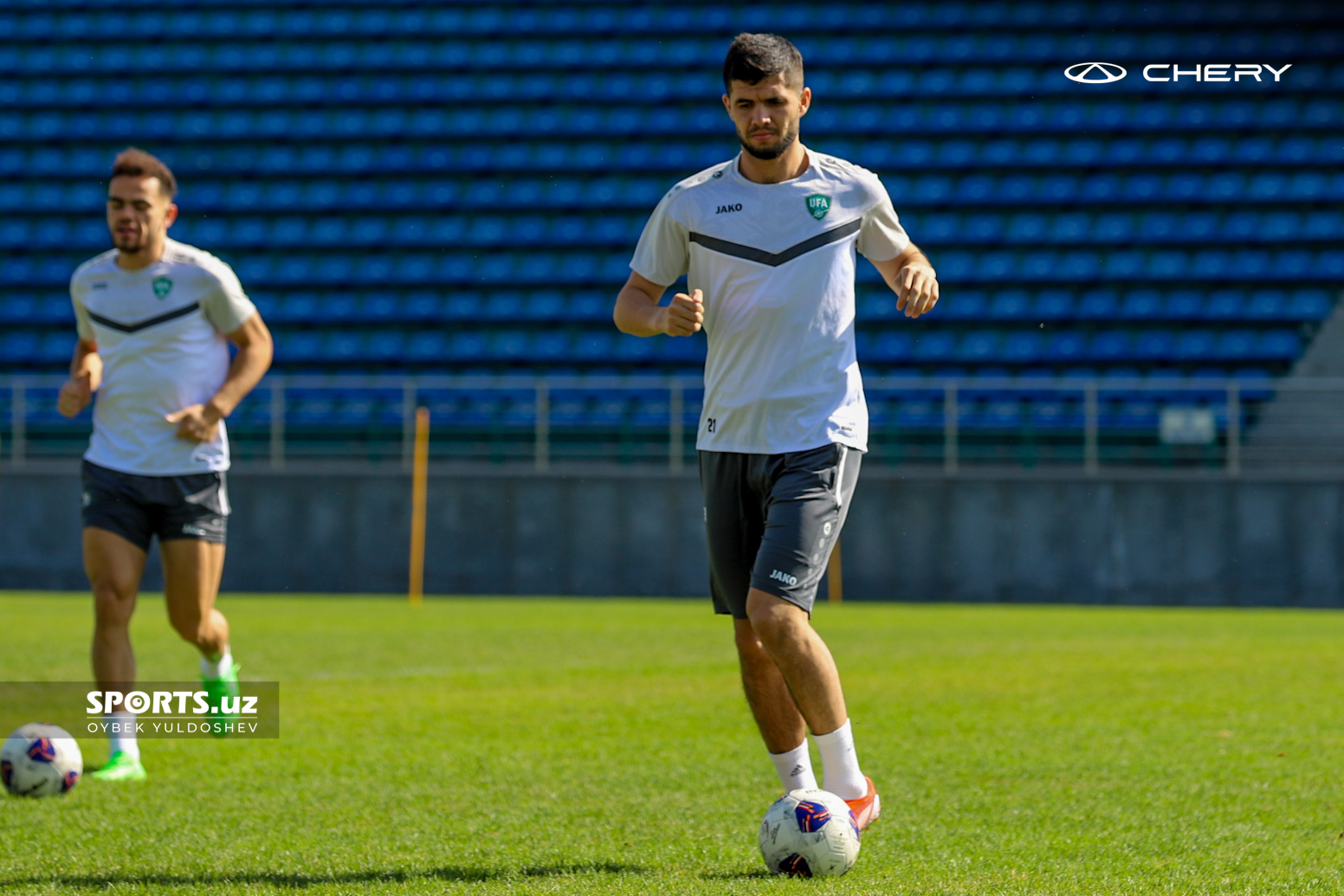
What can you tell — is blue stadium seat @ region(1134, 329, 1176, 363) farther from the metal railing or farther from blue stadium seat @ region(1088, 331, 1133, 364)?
the metal railing

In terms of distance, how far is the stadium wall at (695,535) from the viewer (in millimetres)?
15734

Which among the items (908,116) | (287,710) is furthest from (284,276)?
(287,710)

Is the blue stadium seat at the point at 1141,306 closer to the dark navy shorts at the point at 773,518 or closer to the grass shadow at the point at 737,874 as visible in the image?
the dark navy shorts at the point at 773,518

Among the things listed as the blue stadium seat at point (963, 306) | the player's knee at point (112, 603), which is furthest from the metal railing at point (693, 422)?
the player's knee at point (112, 603)

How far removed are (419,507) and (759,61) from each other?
1338 cm

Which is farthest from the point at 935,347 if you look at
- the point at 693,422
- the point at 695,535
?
the point at 695,535

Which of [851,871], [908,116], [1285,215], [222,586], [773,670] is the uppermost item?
[908,116]

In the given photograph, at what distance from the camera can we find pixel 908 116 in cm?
1944

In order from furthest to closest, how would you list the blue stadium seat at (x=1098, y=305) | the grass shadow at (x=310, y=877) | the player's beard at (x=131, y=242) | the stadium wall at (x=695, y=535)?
the blue stadium seat at (x=1098, y=305)
the stadium wall at (x=695, y=535)
the player's beard at (x=131, y=242)
the grass shadow at (x=310, y=877)

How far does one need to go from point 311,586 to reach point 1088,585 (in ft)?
27.2

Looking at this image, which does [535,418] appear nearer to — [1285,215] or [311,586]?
[311,586]

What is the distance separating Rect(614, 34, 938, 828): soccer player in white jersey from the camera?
3.68 m

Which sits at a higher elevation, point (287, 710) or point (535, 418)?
point (535, 418)

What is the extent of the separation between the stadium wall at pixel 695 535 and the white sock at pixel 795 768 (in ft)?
39.6
